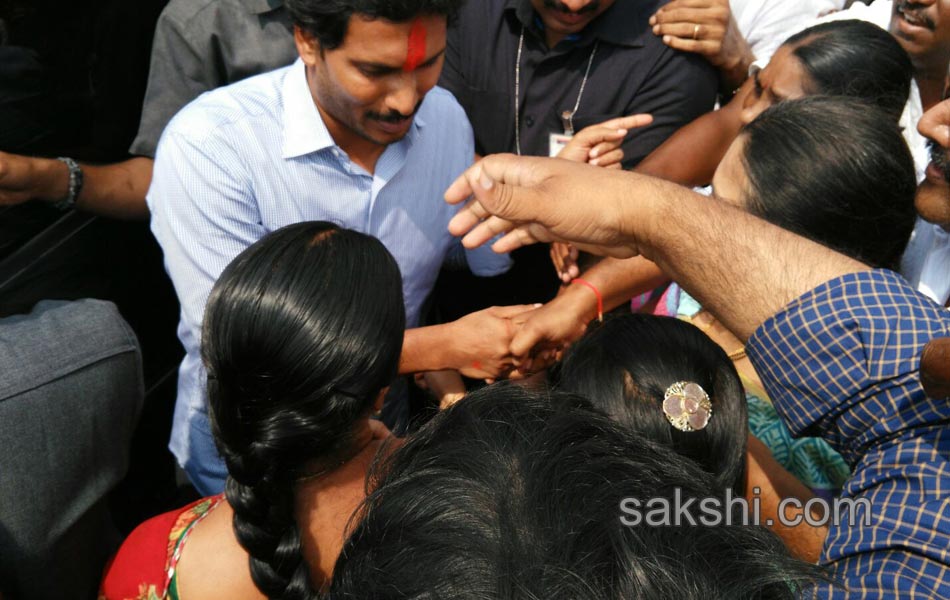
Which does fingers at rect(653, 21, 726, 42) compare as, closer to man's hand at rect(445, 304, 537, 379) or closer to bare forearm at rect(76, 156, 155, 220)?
man's hand at rect(445, 304, 537, 379)

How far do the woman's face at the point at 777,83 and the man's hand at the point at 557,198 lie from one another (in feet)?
3.02

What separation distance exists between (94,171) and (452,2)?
1.27 metres

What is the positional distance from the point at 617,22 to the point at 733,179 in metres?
0.95

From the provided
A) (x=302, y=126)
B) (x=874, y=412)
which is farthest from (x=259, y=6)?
(x=874, y=412)

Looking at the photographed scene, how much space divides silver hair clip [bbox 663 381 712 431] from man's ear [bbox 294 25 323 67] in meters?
1.24

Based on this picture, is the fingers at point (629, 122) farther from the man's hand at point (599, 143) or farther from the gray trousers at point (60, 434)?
the gray trousers at point (60, 434)

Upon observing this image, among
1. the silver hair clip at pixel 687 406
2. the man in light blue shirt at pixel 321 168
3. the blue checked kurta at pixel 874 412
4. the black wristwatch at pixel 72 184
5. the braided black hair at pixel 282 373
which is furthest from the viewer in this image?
the black wristwatch at pixel 72 184

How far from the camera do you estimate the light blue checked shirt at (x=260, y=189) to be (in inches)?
73.3

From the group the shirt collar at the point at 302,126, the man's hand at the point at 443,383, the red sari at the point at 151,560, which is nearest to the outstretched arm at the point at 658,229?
the shirt collar at the point at 302,126

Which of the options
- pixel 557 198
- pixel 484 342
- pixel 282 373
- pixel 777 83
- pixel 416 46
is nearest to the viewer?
pixel 282 373

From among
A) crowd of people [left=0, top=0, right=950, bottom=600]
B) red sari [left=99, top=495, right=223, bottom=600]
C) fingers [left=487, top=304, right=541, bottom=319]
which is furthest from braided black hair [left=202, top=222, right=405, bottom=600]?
fingers [left=487, top=304, right=541, bottom=319]

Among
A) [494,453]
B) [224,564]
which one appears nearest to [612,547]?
[494,453]

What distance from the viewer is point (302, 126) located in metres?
1.97

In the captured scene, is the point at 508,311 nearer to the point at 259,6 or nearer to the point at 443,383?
the point at 443,383
